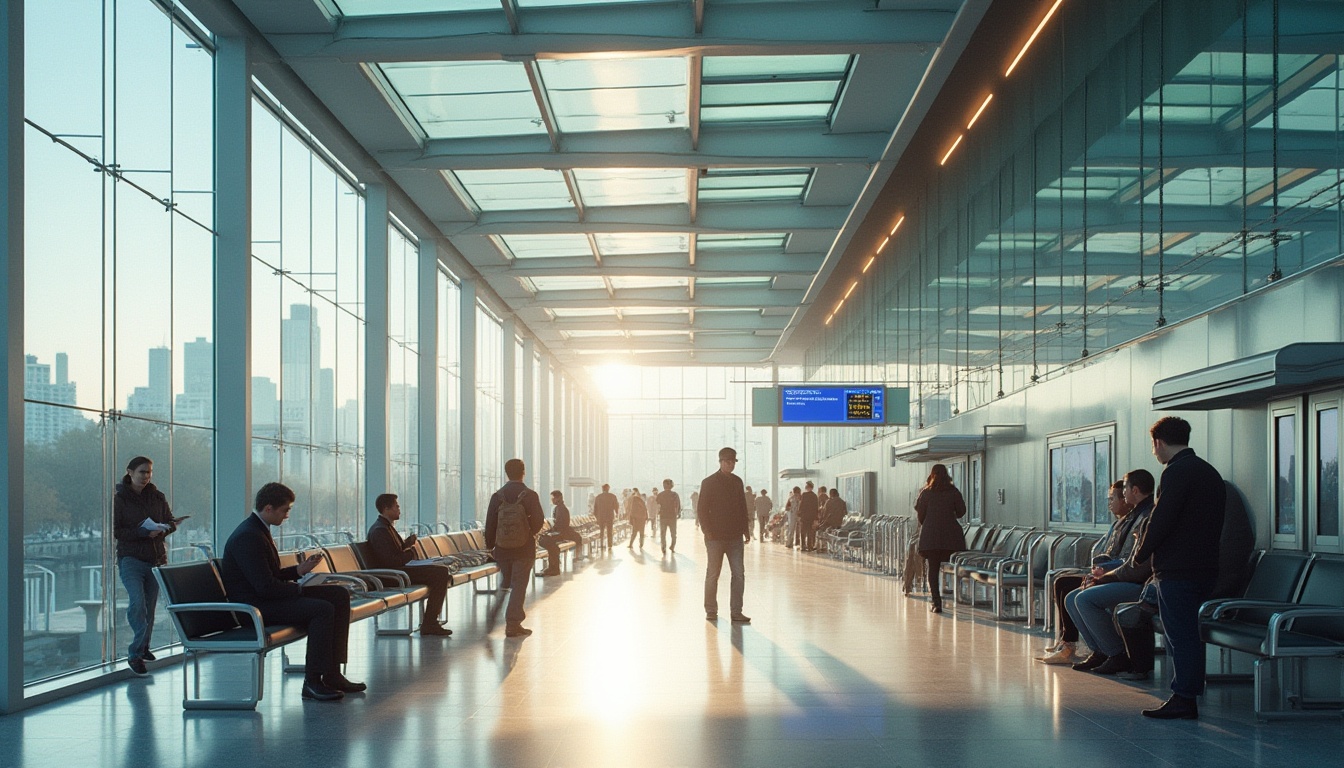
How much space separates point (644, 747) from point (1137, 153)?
7.60m

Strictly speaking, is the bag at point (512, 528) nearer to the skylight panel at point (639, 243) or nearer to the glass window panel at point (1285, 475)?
the glass window panel at point (1285, 475)

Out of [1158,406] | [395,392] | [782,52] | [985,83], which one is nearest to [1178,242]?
[1158,406]

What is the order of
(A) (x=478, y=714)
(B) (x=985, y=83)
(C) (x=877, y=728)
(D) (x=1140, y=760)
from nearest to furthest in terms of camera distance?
(D) (x=1140, y=760) → (C) (x=877, y=728) → (A) (x=478, y=714) → (B) (x=985, y=83)

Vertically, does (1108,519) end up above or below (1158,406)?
below

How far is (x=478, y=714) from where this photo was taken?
22.1 ft

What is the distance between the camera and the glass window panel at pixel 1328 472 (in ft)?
24.6

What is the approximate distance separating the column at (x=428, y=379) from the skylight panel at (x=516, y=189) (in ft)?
5.89

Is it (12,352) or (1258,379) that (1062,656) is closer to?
(1258,379)

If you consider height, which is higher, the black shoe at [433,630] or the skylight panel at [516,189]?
the skylight panel at [516,189]

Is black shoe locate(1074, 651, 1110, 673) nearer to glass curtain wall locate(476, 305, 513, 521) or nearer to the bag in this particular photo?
the bag

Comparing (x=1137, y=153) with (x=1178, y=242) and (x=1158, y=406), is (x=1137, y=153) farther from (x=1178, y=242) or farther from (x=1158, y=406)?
(x=1158, y=406)

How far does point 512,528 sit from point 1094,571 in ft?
16.6

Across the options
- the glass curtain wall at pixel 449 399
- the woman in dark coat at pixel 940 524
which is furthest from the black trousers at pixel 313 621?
the glass curtain wall at pixel 449 399

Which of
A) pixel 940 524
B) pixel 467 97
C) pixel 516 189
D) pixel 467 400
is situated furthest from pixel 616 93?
pixel 467 400
